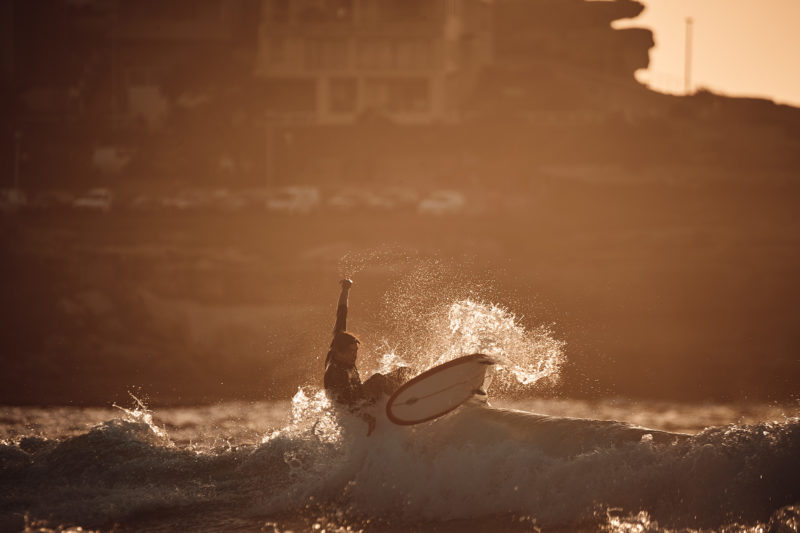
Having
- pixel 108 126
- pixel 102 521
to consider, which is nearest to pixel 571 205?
pixel 108 126

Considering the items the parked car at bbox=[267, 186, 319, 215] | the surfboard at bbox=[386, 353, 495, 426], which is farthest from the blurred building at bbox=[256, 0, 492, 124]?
the surfboard at bbox=[386, 353, 495, 426]

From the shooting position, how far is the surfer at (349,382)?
13.9m

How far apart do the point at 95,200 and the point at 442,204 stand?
1763 centimetres

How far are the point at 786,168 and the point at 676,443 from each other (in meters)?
54.5

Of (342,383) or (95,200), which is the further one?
(95,200)

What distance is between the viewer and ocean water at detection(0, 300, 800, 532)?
36.6 ft

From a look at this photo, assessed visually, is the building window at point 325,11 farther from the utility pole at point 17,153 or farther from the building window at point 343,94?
the utility pole at point 17,153

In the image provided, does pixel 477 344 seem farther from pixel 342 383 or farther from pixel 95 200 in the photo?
pixel 95 200

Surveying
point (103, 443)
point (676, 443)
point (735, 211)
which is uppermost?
point (676, 443)

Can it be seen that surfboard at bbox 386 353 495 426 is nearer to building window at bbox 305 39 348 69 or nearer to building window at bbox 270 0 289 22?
building window at bbox 305 39 348 69

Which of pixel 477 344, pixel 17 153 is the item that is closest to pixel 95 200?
pixel 17 153

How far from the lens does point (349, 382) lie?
14.0m

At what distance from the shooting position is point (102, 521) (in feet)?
41.0

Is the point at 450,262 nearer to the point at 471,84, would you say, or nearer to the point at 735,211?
the point at 735,211
